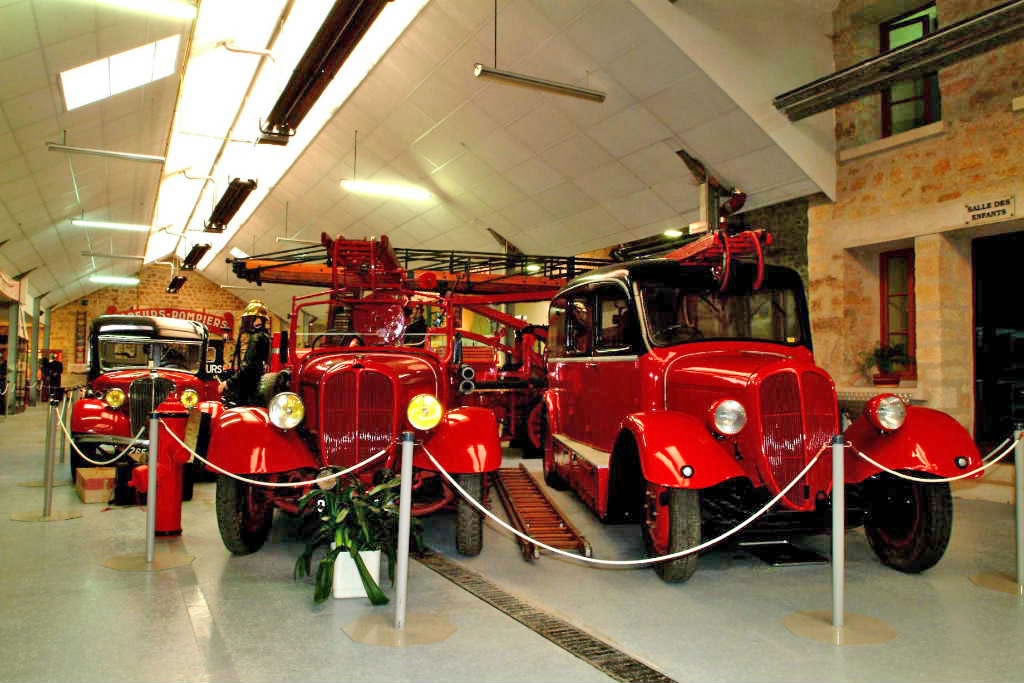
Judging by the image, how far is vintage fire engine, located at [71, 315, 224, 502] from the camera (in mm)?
6621

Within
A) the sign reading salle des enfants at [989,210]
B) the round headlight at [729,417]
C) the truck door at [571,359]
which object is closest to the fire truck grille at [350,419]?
the truck door at [571,359]

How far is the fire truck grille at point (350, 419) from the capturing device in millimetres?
4184

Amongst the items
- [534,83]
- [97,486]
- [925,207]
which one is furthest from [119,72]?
[925,207]

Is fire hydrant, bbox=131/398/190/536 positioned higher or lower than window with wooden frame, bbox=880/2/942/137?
lower

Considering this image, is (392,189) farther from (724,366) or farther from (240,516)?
(724,366)

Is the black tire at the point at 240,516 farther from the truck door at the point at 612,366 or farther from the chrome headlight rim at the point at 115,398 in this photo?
the chrome headlight rim at the point at 115,398

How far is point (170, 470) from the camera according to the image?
4.54 metres

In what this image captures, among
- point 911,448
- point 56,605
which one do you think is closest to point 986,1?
point 911,448

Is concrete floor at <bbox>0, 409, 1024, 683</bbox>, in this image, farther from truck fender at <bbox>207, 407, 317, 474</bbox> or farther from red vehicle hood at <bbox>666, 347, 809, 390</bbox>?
red vehicle hood at <bbox>666, 347, 809, 390</bbox>

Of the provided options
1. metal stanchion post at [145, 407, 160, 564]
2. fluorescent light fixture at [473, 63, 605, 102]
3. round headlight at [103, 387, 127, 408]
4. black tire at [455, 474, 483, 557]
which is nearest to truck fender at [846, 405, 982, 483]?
black tire at [455, 474, 483, 557]

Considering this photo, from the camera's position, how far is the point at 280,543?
4570mm

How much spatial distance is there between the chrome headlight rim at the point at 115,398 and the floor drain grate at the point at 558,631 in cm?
439

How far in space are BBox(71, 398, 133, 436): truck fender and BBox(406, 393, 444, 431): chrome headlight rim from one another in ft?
13.8

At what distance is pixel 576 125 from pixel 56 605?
7821 mm
